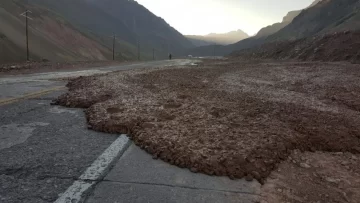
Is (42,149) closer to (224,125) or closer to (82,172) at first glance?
(82,172)

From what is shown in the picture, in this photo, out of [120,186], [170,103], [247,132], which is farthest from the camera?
[170,103]

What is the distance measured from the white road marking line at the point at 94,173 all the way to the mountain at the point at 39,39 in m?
40.1

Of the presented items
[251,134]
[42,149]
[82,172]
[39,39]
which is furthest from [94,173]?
[39,39]

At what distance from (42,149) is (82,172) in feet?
2.85

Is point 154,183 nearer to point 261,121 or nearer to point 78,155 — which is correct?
point 78,155

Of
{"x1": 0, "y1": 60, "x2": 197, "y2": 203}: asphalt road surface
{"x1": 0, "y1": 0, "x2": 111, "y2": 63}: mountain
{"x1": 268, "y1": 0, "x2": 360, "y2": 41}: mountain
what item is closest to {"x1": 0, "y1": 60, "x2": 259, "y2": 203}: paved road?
{"x1": 0, "y1": 60, "x2": 197, "y2": 203}: asphalt road surface

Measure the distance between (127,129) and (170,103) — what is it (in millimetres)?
1788

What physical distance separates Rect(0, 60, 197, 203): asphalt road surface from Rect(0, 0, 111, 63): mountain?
38054 mm

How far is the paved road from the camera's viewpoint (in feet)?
9.42

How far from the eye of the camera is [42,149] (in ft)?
12.7

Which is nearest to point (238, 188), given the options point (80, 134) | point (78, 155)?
point (78, 155)

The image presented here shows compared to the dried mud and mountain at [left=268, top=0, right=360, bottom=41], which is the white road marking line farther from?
mountain at [left=268, top=0, right=360, bottom=41]

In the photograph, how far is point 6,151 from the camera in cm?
379

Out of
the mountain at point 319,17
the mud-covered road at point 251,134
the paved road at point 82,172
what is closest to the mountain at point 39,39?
the mud-covered road at point 251,134
